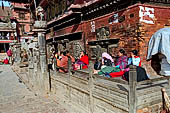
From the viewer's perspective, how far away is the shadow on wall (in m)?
A: 6.32

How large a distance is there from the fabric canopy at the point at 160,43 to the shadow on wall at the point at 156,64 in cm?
42

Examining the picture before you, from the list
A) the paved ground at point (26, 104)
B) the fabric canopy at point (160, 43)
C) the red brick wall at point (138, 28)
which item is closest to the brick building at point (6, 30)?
the paved ground at point (26, 104)

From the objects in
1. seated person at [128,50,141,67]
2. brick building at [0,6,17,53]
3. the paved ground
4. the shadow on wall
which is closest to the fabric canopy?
the shadow on wall

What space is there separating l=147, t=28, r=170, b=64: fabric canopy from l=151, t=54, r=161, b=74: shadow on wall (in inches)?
16.6

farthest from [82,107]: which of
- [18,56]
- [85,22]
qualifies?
[18,56]

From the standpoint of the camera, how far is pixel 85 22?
9141mm

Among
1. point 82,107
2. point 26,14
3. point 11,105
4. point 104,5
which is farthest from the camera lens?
point 26,14

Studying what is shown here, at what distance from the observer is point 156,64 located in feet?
21.0

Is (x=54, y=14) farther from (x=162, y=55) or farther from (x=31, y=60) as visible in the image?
(x=162, y=55)

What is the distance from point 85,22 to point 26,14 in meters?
32.7

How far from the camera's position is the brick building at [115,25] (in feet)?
19.8

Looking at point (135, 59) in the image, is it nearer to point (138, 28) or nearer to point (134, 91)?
point (138, 28)

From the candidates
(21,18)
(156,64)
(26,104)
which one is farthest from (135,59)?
(21,18)

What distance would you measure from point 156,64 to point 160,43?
44.5 inches
